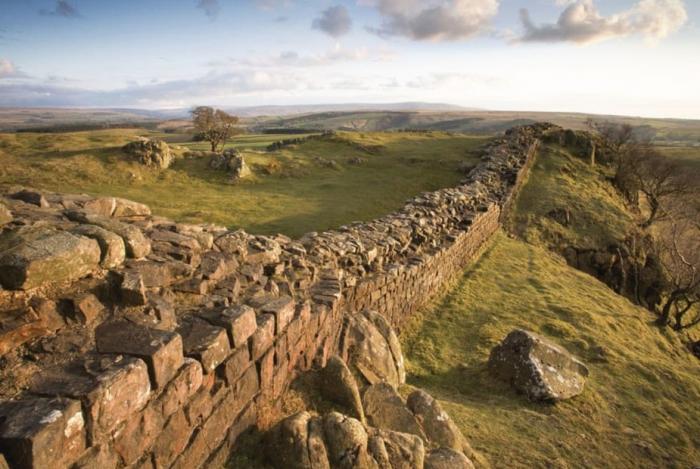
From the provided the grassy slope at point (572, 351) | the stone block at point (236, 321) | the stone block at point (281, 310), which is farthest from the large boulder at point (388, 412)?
the stone block at point (236, 321)

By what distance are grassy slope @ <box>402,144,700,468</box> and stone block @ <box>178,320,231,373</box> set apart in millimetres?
4857

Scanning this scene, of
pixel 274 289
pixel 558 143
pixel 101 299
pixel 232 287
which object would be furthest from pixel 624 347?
pixel 558 143

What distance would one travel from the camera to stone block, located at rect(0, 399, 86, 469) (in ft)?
9.86

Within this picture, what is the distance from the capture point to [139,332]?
446cm

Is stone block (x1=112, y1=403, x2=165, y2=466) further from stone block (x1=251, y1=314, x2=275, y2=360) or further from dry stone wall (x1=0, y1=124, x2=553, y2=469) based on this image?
Answer: stone block (x1=251, y1=314, x2=275, y2=360)

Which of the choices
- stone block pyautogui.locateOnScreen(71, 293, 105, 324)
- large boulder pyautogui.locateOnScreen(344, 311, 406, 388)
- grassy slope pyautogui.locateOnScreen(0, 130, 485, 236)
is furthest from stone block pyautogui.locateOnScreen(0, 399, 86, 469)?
grassy slope pyautogui.locateOnScreen(0, 130, 485, 236)

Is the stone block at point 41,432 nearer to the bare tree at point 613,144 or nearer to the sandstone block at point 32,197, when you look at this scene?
the sandstone block at point 32,197

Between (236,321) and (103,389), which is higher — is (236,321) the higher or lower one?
the lower one

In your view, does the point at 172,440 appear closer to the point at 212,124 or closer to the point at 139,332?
the point at 139,332

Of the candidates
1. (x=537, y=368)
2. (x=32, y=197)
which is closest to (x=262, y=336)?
(x=32, y=197)

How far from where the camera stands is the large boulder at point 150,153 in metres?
28.6

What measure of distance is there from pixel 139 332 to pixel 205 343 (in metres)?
0.70

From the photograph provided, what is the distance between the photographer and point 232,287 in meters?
6.58

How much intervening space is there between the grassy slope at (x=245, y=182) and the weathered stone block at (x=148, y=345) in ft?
48.3
